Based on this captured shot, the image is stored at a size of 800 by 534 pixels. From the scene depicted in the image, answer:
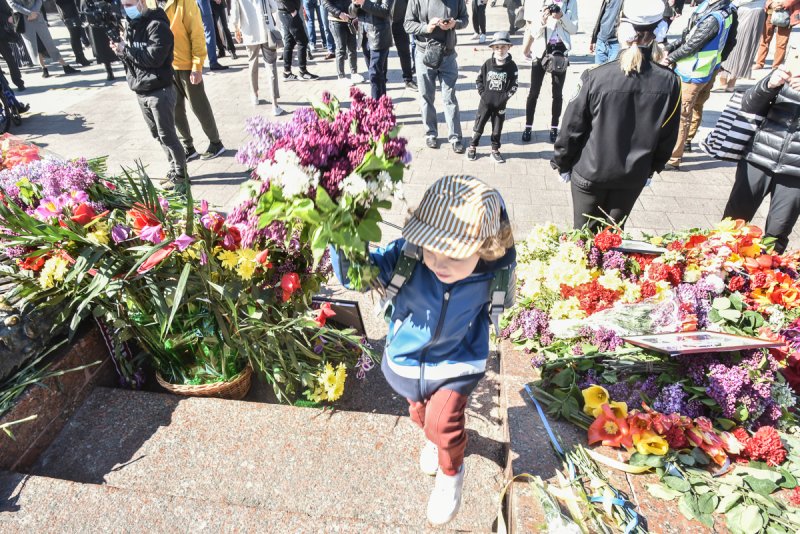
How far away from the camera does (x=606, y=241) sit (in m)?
3.26

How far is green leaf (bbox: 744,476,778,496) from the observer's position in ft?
7.16

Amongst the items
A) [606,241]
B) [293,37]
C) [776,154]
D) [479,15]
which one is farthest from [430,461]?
[479,15]

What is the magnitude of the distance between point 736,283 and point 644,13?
1727mm

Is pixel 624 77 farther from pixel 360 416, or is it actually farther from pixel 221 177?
pixel 221 177

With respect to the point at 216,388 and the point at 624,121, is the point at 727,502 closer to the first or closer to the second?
the point at 624,121

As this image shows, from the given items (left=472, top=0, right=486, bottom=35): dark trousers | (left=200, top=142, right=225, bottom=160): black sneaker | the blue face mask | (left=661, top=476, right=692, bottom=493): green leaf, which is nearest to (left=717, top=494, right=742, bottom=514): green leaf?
(left=661, top=476, right=692, bottom=493): green leaf

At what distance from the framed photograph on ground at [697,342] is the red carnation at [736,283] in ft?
2.30

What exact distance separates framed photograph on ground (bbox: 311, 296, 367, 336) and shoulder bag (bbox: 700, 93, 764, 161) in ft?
9.51

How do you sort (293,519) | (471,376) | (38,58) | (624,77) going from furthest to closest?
1. (38,58)
2. (624,77)
3. (471,376)
4. (293,519)

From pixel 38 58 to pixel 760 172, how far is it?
→ 1268 centimetres

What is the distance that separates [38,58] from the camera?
1055 cm

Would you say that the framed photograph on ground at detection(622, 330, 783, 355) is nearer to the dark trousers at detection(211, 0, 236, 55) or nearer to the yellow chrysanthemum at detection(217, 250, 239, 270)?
the yellow chrysanthemum at detection(217, 250, 239, 270)

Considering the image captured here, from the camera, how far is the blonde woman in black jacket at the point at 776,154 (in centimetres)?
334

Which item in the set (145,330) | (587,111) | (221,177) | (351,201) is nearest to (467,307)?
(351,201)
